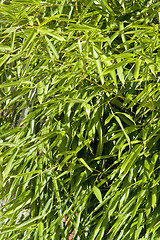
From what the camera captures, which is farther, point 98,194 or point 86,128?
point 86,128

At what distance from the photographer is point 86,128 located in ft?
4.39

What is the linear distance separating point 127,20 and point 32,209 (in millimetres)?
819

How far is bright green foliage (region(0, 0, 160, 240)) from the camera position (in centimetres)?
119

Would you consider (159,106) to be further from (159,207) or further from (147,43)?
(159,207)

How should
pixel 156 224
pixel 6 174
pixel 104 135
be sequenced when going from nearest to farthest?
pixel 156 224
pixel 6 174
pixel 104 135

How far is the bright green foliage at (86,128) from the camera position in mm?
1191

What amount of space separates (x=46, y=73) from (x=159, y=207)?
0.65m

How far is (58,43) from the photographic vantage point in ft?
4.50

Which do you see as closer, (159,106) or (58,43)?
(159,106)

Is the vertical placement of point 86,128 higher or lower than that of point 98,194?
higher

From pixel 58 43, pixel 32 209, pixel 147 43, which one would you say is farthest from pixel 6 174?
pixel 147 43

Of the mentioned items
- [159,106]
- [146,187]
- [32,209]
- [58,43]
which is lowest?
[32,209]

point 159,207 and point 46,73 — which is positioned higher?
point 46,73

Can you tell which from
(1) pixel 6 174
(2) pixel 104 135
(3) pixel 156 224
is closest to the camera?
(3) pixel 156 224
